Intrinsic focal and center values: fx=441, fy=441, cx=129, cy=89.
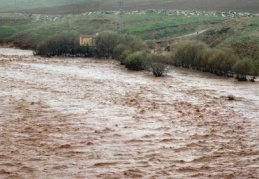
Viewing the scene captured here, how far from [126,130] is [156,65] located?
24.2m

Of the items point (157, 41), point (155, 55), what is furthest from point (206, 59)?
point (157, 41)

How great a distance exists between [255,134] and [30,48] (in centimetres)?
6395

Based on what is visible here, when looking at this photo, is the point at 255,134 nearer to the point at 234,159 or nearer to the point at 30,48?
the point at 234,159

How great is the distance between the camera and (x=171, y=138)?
58.5ft

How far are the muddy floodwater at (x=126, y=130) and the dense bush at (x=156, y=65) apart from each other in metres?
6.83

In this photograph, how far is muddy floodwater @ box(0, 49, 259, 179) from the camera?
45.5 ft

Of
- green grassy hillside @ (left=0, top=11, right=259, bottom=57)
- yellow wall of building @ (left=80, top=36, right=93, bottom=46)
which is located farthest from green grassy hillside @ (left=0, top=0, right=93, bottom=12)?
yellow wall of building @ (left=80, top=36, right=93, bottom=46)

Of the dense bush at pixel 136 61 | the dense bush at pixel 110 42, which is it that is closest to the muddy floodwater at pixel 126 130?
the dense bush at pixel 136 61

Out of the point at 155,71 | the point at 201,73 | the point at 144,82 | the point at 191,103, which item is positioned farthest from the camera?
the point at 201,73

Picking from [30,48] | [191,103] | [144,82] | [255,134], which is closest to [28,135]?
[255,134]

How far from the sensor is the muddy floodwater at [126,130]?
13883 millimetres

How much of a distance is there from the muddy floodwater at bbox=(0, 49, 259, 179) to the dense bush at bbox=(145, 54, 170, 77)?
22.4ft

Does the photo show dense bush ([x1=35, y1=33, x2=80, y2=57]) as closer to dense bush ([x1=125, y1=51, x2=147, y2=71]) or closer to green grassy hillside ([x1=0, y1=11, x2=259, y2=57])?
green grassy hillside ([x1=0, y1=11, x2=259, y2=57])

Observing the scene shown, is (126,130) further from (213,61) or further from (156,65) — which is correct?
(213,61)
